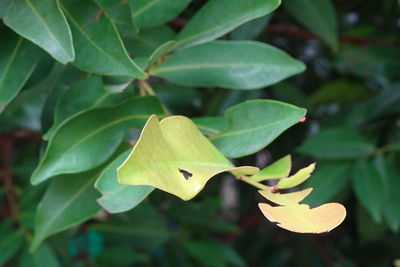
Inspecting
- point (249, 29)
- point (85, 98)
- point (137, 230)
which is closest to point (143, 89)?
point (85, 98)

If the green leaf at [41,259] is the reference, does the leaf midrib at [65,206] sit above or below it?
above

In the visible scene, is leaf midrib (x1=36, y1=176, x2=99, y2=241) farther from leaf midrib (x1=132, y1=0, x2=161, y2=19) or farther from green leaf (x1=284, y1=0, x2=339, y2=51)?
green leaf (x1=284, y1=0, x2=339, y2=51)

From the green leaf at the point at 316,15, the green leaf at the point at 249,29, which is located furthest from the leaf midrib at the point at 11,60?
the green leaf at the point at 316,15

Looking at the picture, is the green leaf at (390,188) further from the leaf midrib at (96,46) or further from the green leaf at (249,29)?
the leaf midrib at (96,46)

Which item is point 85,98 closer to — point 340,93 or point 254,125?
Result: point 254,125

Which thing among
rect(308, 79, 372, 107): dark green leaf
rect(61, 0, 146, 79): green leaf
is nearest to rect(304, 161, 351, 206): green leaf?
rect(308, 79, 372, 107): dark green leaf

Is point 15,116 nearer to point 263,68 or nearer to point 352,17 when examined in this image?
point 263,68
